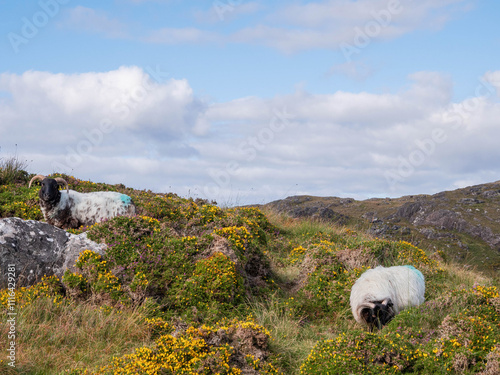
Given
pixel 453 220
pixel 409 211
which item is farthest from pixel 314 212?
pixel 409 211

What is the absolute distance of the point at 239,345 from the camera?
627 centimetres

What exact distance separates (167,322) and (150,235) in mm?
2621

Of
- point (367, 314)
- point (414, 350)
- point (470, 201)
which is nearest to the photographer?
point (414, 350)

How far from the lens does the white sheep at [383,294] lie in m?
8.48

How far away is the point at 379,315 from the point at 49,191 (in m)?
8.72

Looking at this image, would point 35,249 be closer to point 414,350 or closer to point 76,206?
point 76,206

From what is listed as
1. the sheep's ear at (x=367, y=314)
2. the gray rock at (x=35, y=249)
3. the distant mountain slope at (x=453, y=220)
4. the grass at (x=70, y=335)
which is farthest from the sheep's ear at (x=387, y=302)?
the distant mountain slope at (x=453, y=220)

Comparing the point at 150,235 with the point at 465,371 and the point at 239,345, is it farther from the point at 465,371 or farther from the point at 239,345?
the point at 465,371

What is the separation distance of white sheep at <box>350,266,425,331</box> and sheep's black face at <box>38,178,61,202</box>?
8.04 meters

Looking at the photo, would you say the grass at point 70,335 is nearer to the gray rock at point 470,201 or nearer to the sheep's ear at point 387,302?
the sheep's ear at point 387,302

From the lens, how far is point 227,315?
323 inches
